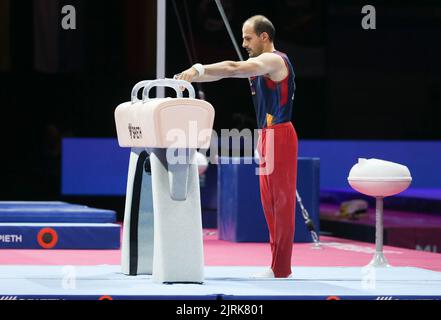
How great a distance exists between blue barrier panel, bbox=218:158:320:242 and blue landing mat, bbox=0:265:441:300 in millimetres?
2391

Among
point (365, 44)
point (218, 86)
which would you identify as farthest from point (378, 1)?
point (218, 86)

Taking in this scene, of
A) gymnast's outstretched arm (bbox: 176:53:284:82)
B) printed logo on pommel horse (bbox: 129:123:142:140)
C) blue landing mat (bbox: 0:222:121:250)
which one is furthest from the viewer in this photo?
blue landing mat (bbox: 0:222:121:250)

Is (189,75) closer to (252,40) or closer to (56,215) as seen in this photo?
(252,40)

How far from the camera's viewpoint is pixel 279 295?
4734 millimetres

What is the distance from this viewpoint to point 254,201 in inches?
346

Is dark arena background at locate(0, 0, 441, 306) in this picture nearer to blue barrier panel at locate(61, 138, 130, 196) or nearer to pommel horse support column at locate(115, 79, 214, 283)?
blue barrier panel at locate(61, 138, 130, 196)

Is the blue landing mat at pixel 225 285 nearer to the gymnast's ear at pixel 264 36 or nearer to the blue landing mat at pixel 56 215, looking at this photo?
the gymnast's ear at pixel 264 36

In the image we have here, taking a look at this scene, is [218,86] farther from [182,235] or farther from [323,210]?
[182,235]

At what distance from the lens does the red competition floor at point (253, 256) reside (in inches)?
274

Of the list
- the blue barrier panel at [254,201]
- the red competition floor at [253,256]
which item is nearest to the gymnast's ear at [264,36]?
the red competition floor at [253,256]

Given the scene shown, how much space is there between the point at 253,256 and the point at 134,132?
2327mm

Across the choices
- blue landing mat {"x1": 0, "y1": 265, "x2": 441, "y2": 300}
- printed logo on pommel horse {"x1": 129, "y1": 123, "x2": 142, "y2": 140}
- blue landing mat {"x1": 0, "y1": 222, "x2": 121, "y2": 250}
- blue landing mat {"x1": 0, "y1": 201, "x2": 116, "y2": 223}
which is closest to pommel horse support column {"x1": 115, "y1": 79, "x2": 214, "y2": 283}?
printed logo on pommel horse {"x1": 129, "y1": 123, "x2": 142, "y2": 140}

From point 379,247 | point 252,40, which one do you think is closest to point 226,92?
point 379,247

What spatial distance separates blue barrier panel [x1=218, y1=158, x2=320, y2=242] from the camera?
28.5 feet
